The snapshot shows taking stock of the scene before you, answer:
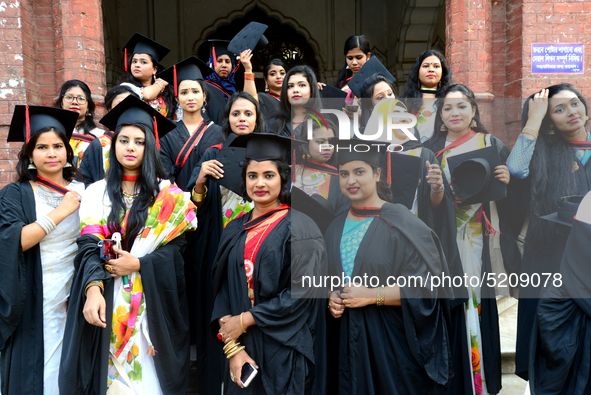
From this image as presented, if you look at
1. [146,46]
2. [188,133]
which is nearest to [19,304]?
[188,133]

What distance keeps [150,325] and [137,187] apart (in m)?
0.77

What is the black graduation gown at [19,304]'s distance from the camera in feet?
8.16

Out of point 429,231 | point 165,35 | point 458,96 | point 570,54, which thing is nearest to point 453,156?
point 458,96

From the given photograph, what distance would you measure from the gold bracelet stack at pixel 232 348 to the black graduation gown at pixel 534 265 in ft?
5.53

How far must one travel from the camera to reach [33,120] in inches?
105

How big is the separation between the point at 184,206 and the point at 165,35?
7516 millimetres

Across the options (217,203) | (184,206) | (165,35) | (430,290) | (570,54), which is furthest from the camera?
(165,35)

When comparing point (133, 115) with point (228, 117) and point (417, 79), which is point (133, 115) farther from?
point (417, 79)

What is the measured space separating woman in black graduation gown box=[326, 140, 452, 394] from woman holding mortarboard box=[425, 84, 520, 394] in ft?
1.78

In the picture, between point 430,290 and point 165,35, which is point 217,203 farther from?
point 165,35

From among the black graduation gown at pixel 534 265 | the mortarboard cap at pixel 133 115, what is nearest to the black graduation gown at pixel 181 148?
the mortarboard cap at pixel 133 115

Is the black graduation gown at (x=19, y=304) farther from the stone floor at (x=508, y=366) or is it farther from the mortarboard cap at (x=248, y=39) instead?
the mortarboard cap at (x=248, y=39)

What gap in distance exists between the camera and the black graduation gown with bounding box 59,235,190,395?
234 cm

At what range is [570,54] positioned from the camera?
5.55 m
